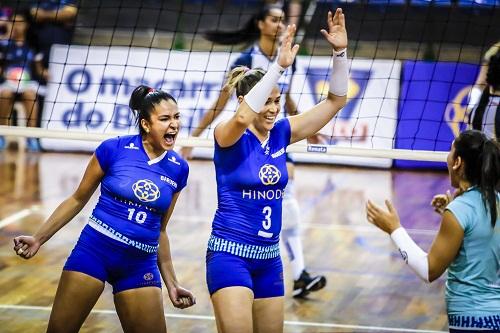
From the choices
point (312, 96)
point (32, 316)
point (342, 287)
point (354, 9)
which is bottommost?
point (32, 316)

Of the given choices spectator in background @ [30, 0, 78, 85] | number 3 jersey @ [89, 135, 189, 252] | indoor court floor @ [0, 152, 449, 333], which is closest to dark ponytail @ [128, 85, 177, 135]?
number 3 jersey @ [89, 135, 189, 252]

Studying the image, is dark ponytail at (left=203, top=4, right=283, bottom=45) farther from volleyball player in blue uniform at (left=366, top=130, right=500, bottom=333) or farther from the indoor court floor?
volleyball player in blue uniform at (left=366, top=130, right=500, bottom=333)

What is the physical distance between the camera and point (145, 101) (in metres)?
5.67

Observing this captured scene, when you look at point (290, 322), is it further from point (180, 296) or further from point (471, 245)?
point (471, 245)

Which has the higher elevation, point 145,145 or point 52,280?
point 145,145

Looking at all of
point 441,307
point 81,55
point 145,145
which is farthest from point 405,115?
point 145,145

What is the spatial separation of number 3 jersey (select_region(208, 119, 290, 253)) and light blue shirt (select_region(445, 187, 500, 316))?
3.78ft

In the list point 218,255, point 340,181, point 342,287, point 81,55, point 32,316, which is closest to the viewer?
point 218,255

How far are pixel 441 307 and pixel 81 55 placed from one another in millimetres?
8490

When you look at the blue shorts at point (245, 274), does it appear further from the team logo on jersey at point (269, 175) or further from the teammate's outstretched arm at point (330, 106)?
the teammate's outstretched arm at point (330, 106)

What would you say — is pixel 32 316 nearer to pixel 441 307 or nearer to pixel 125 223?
pixel 125 223

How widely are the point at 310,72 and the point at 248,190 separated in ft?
29.5

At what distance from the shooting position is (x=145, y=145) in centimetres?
571

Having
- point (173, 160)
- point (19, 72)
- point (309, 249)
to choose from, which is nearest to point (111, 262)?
point (173, 160)
